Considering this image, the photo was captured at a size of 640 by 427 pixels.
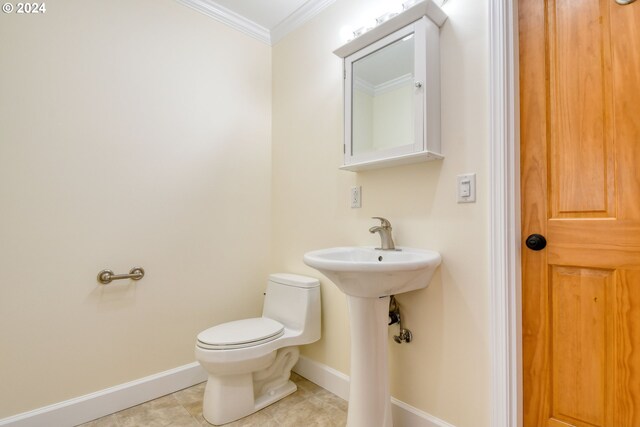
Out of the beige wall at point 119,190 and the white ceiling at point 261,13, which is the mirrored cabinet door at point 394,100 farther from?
the beige wall at point 119,190

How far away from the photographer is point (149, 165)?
5.74 feet

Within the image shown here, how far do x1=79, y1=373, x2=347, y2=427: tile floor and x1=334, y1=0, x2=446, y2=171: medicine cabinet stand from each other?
50.0 inches

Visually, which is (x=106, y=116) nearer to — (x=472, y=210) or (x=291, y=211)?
(x=291, y=211)

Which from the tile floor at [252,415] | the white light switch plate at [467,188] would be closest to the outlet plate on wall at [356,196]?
the white light switch plate at [467,188]

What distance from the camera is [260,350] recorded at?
152cm

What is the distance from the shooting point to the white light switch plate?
48.2 inches

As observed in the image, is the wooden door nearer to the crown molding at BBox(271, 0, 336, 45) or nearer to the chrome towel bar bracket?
the crown molding at BBox(271, 0, 336, 45)

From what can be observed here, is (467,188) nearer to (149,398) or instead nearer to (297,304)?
(297,304)

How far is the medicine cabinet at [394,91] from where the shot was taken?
4.20 ft

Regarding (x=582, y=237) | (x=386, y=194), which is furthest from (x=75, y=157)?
(x=582, y=237)

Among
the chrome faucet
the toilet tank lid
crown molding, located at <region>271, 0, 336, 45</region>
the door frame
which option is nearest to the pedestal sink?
the chrome faucet

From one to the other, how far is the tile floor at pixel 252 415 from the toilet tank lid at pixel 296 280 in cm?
62

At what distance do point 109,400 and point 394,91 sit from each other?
2100 millimetres

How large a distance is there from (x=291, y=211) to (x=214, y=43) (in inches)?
47.9
